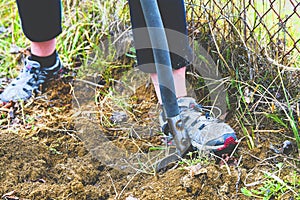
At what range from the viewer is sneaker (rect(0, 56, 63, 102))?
2201 mm

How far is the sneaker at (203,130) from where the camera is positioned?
5.51 feet

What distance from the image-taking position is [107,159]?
1791 mm

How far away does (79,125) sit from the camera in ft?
6.54

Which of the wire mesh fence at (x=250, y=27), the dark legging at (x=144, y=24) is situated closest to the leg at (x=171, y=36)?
the dark legging at (x=144, y=24)

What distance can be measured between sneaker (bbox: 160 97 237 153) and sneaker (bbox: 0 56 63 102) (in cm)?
73

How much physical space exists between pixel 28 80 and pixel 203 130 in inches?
37.6

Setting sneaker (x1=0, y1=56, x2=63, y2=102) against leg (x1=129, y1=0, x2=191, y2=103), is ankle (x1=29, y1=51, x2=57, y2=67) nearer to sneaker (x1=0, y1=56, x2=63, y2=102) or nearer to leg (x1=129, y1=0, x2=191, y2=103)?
sneaker (x1=0, y1=56, x2=63, y2=102)

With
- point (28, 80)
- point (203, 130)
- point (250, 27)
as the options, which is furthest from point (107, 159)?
point (250, 27)

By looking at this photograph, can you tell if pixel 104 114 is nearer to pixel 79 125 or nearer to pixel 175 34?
pixel 79 125

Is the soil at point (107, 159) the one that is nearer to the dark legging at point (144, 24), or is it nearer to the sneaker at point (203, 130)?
the sneaker at point (203, 130)

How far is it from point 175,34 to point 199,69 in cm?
40

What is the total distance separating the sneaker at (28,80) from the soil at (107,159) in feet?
0.17

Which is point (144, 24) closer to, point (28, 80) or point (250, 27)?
point (250, 27)

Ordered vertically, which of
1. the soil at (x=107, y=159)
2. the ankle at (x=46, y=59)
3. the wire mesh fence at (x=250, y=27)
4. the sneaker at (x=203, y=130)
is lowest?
the soil at (x=107, y=159)
